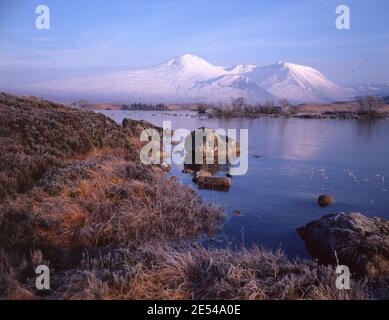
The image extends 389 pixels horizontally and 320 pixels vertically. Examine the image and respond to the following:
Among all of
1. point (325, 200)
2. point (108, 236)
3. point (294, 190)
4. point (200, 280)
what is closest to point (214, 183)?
point (294, 190)

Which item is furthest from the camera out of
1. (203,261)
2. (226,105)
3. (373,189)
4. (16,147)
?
(226,105)

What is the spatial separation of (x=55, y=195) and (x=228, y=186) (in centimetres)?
628

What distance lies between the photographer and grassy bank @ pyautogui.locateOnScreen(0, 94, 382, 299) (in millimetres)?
5578

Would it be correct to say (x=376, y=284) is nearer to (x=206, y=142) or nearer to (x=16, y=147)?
(x=16, y=147)

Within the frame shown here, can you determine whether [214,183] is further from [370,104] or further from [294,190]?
[370,104]

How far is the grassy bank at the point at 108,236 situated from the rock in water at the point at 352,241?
732mm

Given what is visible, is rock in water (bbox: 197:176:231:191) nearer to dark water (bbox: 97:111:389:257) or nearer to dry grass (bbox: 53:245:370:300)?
dark water (bbox: 97:111:389:257)

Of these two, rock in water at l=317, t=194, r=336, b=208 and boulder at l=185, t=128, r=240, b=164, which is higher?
boulder at l=185, t=128, r=240, b=164

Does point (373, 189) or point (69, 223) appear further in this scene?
point (373, 189)

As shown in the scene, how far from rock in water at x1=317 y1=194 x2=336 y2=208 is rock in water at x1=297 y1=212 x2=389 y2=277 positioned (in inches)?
103

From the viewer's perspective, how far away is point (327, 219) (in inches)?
358

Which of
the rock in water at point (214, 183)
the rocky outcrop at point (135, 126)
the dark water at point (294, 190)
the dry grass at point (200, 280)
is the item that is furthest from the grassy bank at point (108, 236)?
the rocky outcrop at point (135, 126)

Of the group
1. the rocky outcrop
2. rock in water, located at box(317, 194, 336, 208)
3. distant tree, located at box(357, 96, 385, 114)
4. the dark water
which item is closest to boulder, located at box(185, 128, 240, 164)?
the dark water
